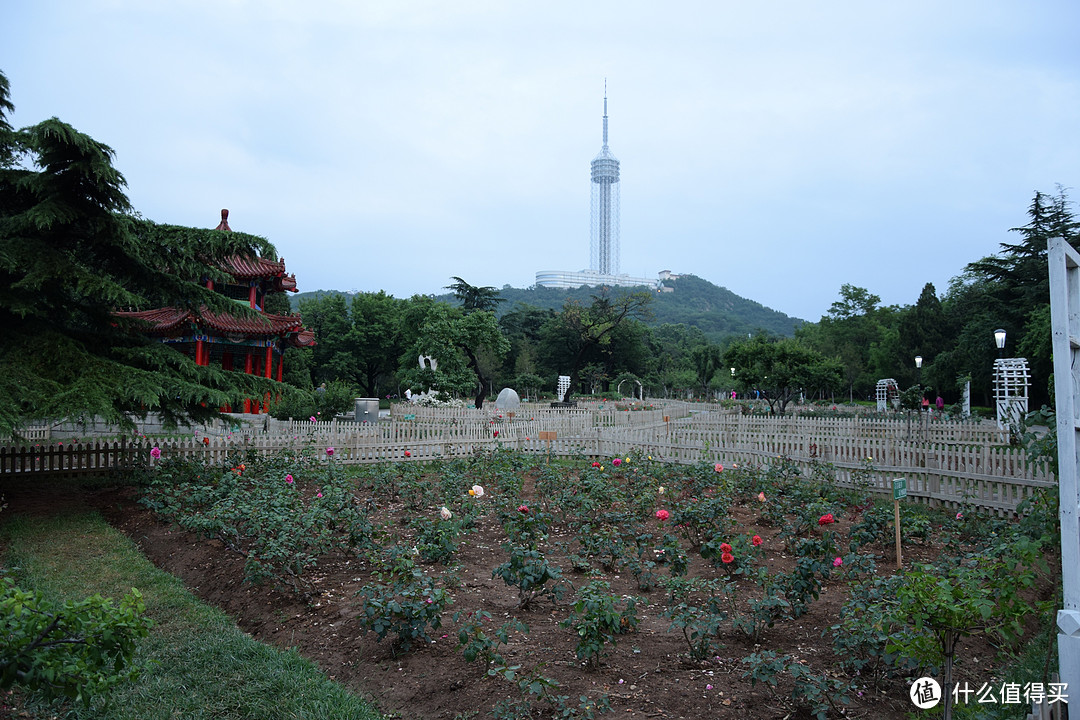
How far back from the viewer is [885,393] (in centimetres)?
3822

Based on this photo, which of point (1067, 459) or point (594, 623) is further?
point (594, 623)

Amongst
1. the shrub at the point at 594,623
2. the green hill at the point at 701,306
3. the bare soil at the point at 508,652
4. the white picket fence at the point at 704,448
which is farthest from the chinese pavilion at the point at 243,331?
the green hill at the point at 701,306

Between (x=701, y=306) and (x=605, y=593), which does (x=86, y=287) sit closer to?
(x=605, y=593)

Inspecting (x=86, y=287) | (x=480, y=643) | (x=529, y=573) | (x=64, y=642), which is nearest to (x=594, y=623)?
(x=480, y=643)

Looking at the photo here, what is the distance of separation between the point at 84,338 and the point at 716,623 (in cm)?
1061

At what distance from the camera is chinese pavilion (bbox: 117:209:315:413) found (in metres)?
26.4

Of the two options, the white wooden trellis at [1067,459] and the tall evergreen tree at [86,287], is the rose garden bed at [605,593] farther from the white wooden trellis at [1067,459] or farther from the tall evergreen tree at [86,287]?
the tall evergreen tree at [86,287]

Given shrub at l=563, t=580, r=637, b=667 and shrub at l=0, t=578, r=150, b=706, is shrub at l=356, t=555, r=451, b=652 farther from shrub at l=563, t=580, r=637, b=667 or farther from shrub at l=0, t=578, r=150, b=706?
shrub at l=0, t=578, r=150, b=706

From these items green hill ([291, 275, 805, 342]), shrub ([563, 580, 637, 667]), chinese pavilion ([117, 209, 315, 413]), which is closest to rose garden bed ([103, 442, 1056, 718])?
shrub ([563, 580, 637, 667])

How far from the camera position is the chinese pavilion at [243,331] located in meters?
26.4

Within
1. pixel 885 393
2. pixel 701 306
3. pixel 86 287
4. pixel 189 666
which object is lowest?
pixel 189 666

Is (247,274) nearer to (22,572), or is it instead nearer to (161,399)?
(161,399)

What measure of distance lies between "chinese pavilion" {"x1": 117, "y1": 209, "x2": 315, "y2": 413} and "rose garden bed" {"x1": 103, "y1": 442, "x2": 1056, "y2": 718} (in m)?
18.0

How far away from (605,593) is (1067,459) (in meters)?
3.02
